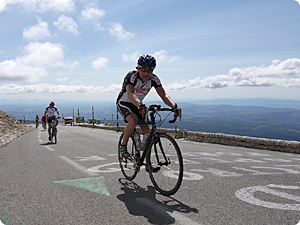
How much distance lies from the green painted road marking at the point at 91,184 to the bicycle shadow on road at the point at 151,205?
35 centimetres

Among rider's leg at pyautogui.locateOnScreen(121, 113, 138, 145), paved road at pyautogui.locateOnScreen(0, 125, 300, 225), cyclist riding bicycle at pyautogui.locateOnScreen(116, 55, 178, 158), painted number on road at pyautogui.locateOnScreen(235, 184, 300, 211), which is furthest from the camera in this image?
rider's leg at pyautogui.locateOnScreen(121, 113, 138, 145)

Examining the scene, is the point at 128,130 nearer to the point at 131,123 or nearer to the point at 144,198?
the point at 131,123

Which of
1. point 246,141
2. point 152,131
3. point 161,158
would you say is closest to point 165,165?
point 161,158

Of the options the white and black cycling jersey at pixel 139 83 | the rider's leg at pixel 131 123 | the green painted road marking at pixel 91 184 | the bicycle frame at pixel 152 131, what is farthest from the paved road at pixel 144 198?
the white and black cycling jersey at pixel 139 83

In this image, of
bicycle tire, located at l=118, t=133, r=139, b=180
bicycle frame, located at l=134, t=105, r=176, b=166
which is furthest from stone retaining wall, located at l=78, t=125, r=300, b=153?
bicycle frame, located at l=134, t=105, r=176, b=166

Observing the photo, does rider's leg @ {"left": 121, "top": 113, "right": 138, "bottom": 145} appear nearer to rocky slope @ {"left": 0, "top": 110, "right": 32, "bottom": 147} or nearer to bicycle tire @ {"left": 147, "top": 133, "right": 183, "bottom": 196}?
bicycle tire @ {"left": 147, "top": 133, "right": 183, "bottom": 196}

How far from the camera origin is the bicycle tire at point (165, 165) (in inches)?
134

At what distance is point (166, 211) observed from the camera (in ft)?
9.55

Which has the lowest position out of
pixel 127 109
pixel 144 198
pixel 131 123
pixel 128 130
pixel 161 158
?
pixel 144 198

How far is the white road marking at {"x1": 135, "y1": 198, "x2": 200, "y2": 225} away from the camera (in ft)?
8.54

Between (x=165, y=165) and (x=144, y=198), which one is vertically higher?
(x=165, y=165)

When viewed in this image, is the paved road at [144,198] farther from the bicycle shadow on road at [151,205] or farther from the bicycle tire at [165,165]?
the bicycle tire at [165,165]

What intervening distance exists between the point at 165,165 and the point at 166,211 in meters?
0.94

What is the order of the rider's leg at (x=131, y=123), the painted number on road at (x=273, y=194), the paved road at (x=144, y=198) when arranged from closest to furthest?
the paved road at (x=144, y=198) → the painted number on road at (x=273, y=194) → the rider's leg at (x=131, y=123)
